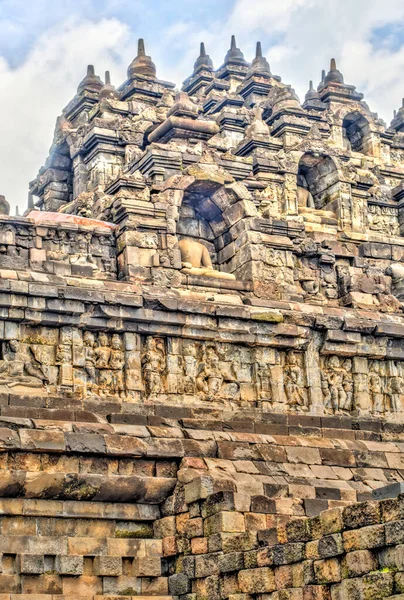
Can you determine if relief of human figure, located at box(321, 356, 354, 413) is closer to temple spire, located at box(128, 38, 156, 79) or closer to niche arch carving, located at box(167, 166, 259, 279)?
niche arch carving, located at box(167, 166, 259, 279)

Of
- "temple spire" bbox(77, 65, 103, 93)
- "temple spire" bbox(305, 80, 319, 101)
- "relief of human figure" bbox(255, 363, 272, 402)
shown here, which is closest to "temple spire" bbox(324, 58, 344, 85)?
"temple spire" bbox(305, 80, 319, 101)

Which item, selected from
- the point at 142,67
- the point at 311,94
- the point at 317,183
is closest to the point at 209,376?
the point at 317,183

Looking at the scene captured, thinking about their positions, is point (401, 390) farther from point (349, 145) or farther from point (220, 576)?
point (349, 145)

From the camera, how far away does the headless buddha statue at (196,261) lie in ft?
94.5

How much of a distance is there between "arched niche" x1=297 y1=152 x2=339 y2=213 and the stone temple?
0.17 feet

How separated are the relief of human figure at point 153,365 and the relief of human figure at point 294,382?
292 cm

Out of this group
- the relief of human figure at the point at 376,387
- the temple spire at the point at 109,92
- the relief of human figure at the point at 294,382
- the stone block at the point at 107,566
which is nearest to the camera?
the stone block at the point at 107,566

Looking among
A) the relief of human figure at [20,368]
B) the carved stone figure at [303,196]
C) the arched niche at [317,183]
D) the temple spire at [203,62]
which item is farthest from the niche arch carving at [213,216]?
the temple spire at [203,62]

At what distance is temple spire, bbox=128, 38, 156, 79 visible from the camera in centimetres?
4091

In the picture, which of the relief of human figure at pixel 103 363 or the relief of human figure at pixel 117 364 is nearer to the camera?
the relief of human figure at pixel 103 363

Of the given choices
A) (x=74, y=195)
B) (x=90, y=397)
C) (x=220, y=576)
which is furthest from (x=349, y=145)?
(x=220, y=576)

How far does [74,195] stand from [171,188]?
9178mm

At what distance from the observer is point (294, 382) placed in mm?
27891

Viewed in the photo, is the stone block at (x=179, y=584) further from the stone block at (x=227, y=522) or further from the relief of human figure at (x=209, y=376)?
the relief of human figure at (x=209, y=376)
